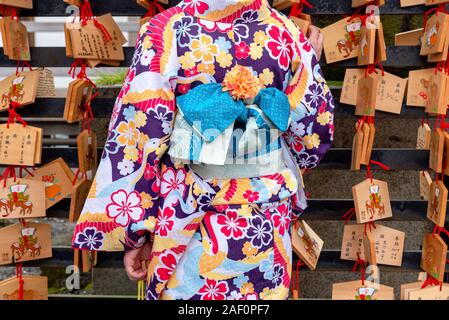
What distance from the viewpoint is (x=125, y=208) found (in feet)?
5.12

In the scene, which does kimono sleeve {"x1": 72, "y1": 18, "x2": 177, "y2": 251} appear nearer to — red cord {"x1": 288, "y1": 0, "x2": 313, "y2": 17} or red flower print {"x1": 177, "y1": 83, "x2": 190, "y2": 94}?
red flower print {"x1": 177, "y1": 83, "x2": 190, "y2": 94}

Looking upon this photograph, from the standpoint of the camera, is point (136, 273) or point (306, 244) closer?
point (136, 273)

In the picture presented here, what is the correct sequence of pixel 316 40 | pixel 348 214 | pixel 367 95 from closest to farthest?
pixel 316 40 → pixel 367 95 → pixel 348 214

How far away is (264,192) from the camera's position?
60.8 inches

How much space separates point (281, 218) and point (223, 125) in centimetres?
36

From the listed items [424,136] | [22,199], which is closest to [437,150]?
[424,136]

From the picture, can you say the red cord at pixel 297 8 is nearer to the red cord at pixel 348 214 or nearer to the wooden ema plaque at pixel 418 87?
the wooden ema plaque at pixel 418 87

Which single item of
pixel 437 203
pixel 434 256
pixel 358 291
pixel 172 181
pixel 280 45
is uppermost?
pixel 280 45

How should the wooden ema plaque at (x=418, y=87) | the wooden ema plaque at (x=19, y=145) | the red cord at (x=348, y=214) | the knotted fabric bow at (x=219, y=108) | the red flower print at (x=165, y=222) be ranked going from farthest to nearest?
the red cord at (x=348, y=214)
the wooden ema plaque at (x=418, y=87)
the wooden ema plaque at (x=19, y=145)
the red flower print at (x=165, y=222)
the knotted fabric bow at (x=219, y=108)

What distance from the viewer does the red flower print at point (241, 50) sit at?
152 centimetres

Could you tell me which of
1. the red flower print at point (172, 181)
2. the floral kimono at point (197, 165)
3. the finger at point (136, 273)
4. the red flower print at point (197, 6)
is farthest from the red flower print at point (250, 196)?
the red flower print at point (197, 6)

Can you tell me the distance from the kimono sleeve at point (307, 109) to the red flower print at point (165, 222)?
1.53 feet

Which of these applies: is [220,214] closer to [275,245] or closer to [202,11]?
[275,245]

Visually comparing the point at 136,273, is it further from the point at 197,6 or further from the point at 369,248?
the point at 369,248
